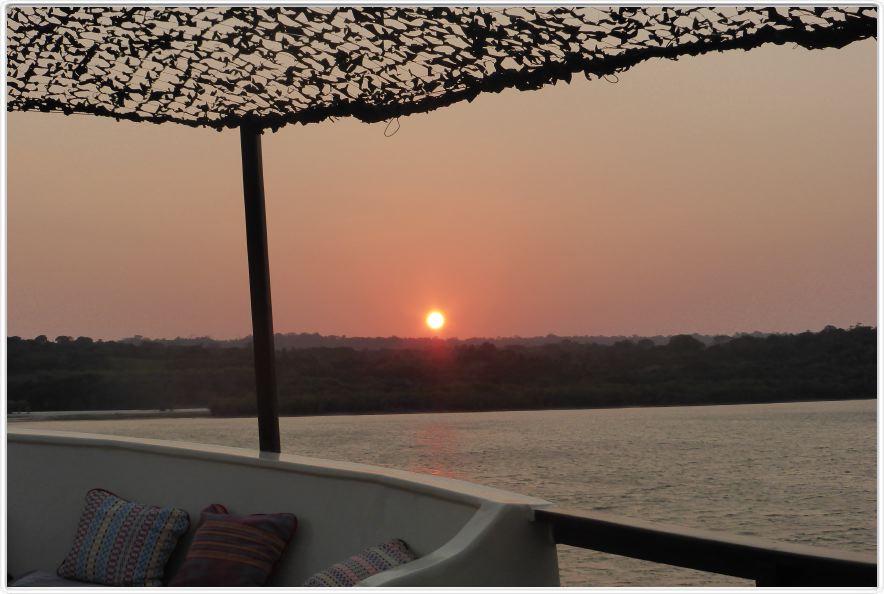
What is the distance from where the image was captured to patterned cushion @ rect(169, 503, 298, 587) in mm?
2254

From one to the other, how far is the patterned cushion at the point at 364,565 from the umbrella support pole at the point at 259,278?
125 centimetres

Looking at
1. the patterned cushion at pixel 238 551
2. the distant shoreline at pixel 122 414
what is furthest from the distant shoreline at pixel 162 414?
the patterned cushion at pixel 238 551

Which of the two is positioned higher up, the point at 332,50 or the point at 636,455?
the point at 332,50

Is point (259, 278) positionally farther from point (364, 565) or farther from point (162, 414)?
point (162, 414)

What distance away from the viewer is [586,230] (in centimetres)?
2522

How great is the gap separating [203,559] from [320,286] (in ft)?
71.1

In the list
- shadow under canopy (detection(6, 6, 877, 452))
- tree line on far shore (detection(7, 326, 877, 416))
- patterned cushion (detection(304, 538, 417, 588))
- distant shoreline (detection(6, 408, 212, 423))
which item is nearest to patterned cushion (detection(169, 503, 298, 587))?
patterned cushion (detection(304, 538, 417, 588))

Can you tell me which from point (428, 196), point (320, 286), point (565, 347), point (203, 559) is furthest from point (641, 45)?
point (428, 196)

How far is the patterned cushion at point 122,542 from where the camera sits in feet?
8.32

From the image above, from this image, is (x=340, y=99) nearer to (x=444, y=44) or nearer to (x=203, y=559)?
(x=444, y=44)

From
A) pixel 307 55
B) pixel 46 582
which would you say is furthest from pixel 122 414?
pixel 307 55

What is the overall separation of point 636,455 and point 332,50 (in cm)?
3043

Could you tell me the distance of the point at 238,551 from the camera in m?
2.28

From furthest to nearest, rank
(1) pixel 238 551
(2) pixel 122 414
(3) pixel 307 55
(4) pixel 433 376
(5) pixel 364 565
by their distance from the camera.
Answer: (2) pixel 122 414, (4) pixel 433 376, (3) pixel 307 55, (1) pixel 238 551, (5) pixel 364 565
